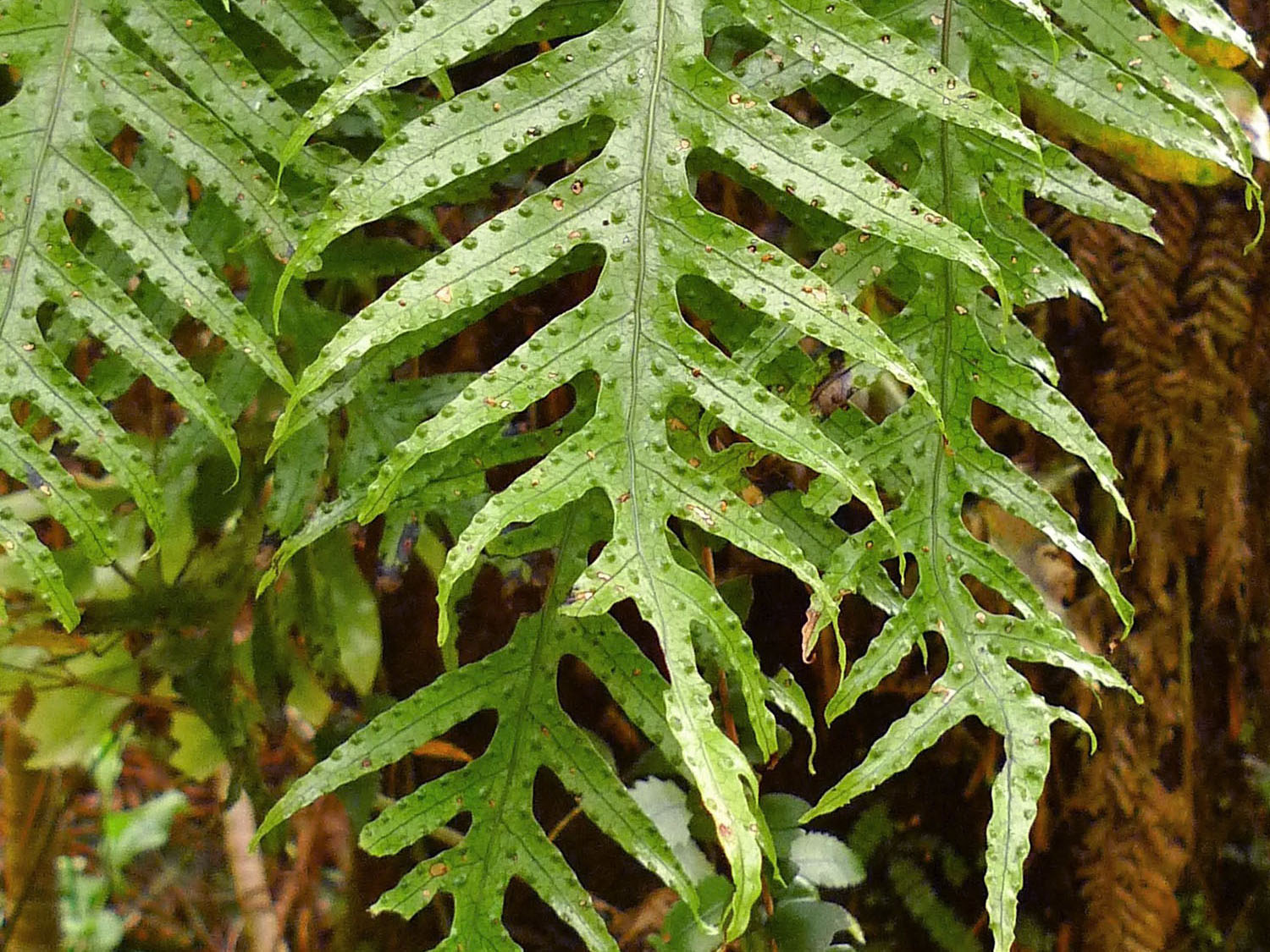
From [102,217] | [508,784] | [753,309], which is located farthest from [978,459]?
[102,217]

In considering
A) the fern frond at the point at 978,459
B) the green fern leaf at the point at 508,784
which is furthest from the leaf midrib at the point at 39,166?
the fern frond at the point at 978,459

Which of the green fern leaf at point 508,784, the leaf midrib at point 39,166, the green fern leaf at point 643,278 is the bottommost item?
the green fern leaf at point 508,784

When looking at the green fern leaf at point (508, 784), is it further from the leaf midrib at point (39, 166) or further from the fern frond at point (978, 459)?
the leaf midrib at point (39, 166)

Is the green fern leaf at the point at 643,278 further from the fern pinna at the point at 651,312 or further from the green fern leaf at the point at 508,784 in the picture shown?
the green fern leaf at the point at 508,784

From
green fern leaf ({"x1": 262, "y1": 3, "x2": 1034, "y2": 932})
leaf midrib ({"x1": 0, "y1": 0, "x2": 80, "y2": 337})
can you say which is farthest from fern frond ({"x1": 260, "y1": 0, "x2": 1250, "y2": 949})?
leaf midrib ({"x1": 0, "y1": 0, "x2": 80, "y2": 337})

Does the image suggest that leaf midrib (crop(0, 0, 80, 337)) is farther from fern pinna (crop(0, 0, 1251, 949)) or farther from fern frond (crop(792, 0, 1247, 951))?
fern frond (crop(792, 0, 1247, 951))

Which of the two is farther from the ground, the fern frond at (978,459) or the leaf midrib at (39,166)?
the leaf midrib at (39,166)

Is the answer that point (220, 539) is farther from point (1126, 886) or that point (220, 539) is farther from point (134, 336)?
point (1126, 886)

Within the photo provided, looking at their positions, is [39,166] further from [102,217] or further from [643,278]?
[643,278]
